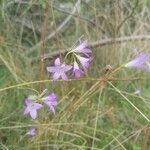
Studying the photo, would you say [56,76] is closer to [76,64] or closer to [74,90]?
[76,64]

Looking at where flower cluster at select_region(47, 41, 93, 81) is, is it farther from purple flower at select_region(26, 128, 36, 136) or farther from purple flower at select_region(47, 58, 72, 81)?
purple flower at select_region(26, 128, 36, 136)

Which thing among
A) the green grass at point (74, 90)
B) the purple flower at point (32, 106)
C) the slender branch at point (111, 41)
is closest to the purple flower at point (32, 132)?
the green grass at point (74, 90)

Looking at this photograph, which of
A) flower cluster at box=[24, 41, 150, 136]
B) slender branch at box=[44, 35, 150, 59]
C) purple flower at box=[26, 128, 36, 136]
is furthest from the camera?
slender branch at box=[44, 35, 150, 59]

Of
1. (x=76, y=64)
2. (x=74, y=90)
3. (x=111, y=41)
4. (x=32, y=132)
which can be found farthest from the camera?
(x=111, y=41)

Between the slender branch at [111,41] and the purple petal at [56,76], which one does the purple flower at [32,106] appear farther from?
the slender branch at [111,41]

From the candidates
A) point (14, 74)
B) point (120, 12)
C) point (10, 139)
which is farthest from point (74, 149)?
point (120, 12)

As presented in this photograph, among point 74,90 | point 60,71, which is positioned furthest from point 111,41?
point 60,71

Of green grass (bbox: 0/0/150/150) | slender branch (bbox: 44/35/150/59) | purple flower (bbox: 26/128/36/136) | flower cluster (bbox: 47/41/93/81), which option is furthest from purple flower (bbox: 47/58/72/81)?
slender branch (bbox: 44/35/150/59)

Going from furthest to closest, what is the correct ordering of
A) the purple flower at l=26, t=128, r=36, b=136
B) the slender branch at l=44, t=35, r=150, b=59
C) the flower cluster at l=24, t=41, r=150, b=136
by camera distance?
the slender branch at l=44, t=35, r=150, b=59
the purple flower at l=26, t=128, r=36, b=136
the flower cluster at l=24, t=41, r=150, b=136

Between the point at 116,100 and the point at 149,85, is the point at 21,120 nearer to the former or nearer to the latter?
the point at 116,100
